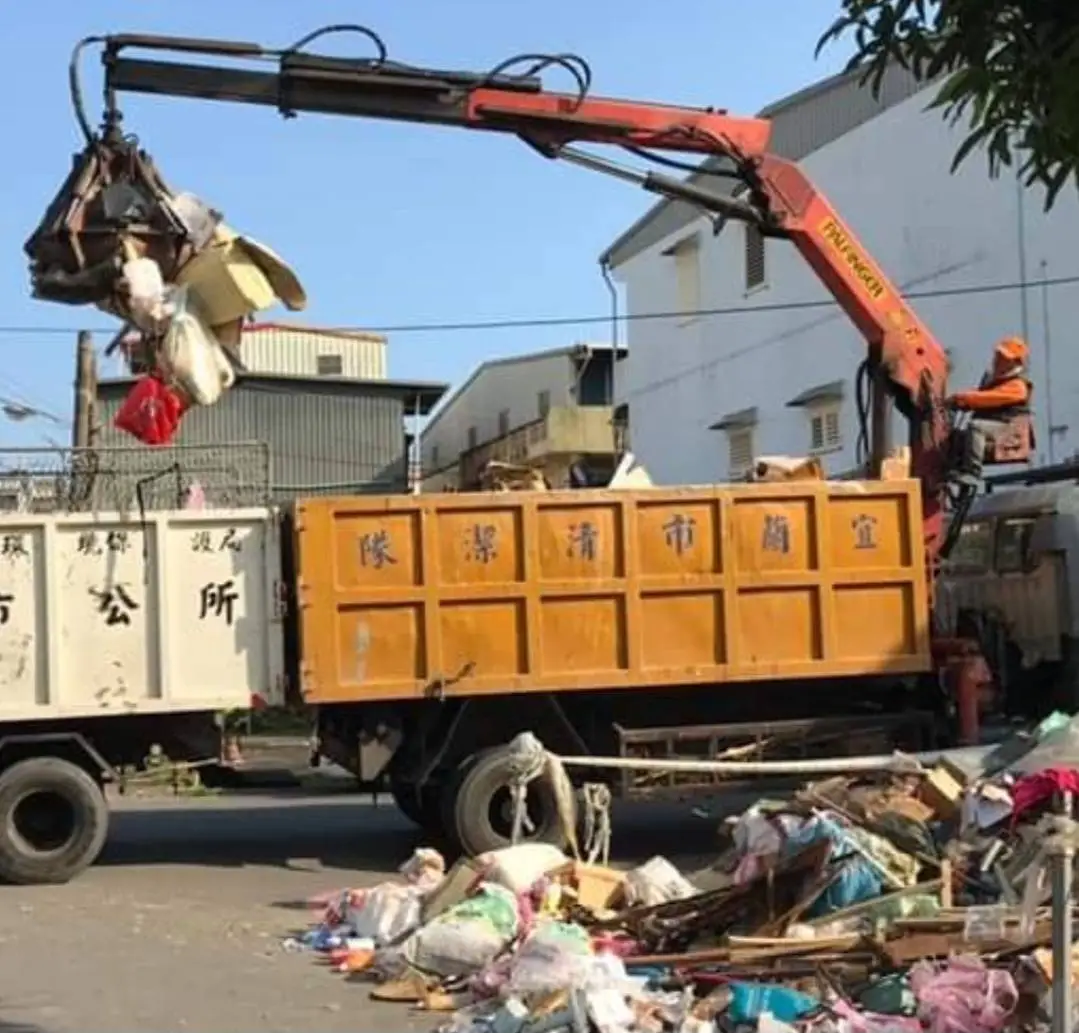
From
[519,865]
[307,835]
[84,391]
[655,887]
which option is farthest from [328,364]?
[655,887]

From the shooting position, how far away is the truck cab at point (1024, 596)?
11938mm

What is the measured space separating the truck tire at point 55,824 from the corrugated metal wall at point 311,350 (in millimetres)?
25079

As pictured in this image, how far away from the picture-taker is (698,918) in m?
8.04

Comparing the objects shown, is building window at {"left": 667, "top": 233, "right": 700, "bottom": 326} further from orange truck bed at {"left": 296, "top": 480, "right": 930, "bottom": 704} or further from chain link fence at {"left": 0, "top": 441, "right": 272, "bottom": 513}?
orange truck bed at {"left": 296, "top": 480, "right": 930, "bottom": 704}

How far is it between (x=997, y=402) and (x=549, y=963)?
5955 mm

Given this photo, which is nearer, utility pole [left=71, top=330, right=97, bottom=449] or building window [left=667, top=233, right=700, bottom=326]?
utility pole [left=71, top=330, right=97, bottom=449]

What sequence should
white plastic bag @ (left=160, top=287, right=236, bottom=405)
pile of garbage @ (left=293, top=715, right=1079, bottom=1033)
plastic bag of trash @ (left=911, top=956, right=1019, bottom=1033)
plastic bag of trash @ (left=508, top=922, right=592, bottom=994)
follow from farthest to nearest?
white plastic bag @ (left=160, top=287, right=236, bottom=405), plastic bag of trash @ (left=508, top=922, right=592, bottom=994), pile of garbage @ (left=293, top=715, right=1079, bottom=1033), plastic bag of trash @ (left=911, top=956, right=1019, bottom=1033)

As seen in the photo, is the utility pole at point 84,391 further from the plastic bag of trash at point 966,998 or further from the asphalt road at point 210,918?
the plastic bag of trash at point 966,998

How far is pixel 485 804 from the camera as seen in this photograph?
11.0 metres

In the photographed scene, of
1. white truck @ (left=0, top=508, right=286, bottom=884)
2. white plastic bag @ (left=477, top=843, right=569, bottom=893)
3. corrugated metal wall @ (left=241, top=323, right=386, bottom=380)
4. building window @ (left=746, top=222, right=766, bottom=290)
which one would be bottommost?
white plastic bag @ (left=477, top=843, right=569, bottom=893)

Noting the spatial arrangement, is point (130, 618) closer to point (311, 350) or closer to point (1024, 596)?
point (1024, 596)

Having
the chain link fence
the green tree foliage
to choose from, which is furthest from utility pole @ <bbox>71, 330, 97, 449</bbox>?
the green tree foliage

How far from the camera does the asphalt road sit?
739 centimetres

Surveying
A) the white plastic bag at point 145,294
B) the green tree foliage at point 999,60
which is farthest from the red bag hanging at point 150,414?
the green tree foliage at point 999,60
